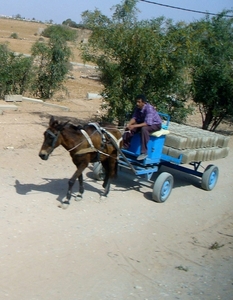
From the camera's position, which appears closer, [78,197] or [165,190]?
[78,197]

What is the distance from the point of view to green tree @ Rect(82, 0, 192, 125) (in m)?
13.0

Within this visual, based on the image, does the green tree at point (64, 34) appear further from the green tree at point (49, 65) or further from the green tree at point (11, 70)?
the green tree at point (11, 70)

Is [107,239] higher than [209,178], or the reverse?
[209,178]

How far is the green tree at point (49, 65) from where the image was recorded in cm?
2055

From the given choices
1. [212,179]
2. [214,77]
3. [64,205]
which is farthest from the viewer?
[214,77]

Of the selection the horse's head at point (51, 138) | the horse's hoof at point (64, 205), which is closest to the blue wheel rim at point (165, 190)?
the horse's hoof at point (64, 205)

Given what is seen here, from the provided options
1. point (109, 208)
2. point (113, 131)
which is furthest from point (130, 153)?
point (109, 208)

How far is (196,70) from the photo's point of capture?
1664 cm

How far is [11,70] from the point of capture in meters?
18.9

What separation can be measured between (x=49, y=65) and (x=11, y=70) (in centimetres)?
219

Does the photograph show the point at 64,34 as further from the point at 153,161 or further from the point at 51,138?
the point at 51,138

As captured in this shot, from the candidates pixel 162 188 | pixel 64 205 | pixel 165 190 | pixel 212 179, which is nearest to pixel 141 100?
A: pixel 162 188

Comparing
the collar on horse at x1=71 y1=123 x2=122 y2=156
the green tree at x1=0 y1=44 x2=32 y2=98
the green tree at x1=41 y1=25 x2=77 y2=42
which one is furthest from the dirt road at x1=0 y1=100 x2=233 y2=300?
the green tree at x1=41 y1=25 x2=77 y2=42

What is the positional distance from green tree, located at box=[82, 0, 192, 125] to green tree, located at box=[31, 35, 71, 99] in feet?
22.7
